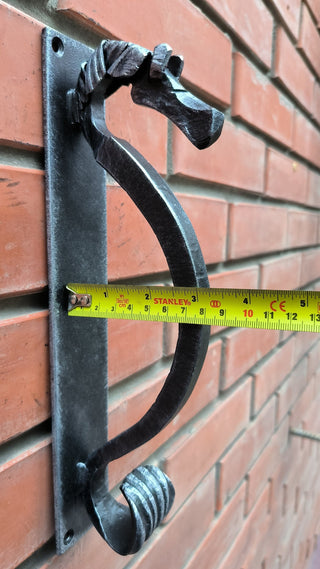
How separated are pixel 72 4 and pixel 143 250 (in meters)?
0.25

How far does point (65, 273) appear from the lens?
38 centimetres

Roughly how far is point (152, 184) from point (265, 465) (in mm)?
904

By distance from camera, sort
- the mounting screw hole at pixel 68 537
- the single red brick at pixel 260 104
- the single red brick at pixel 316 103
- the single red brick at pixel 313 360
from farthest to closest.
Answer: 1. the single red brick at pixel 313 360
2. the single red brick at pixel 316 103
3. the single red brick at pixel 260 104
4. the mounting screw hole at pixel 68 537

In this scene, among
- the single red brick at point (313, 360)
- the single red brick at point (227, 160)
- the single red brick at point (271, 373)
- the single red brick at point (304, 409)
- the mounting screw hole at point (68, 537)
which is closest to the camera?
the mounting screw hole at point (68, 537)

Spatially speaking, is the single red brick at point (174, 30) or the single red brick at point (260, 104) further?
the single red brick at point (260, 104)

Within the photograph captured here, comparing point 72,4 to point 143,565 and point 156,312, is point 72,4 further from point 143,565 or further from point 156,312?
point 143,565

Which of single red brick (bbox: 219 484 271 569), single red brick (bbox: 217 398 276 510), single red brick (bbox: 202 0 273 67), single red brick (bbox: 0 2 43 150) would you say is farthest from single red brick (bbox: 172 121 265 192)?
single red brick (bbox: 219 484 271 569)

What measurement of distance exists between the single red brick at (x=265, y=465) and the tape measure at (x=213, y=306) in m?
0.69

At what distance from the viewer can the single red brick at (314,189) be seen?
47.9 inches

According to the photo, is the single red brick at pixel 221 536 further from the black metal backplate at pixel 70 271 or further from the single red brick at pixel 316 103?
the single red brick at pixel 316 103

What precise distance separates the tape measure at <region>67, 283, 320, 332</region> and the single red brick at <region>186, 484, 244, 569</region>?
1.71 ft

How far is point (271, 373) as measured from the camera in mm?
1000

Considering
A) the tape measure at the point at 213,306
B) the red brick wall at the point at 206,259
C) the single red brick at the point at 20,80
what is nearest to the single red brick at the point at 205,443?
the red brick wall at the point at 206,259

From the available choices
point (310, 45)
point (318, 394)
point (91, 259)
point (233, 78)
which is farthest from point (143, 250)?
point (318, 394)
